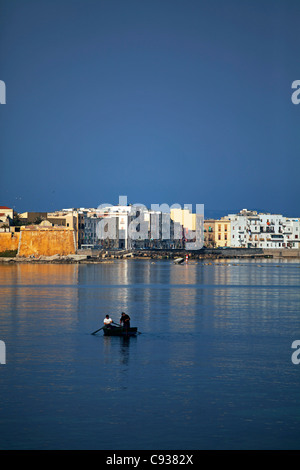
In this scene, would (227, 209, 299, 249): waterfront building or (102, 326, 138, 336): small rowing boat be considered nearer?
(102, 326, 138, 336): small rowing boat

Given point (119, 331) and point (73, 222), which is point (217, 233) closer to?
point (73, 222)

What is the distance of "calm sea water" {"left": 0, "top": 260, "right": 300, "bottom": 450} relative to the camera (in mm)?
10523

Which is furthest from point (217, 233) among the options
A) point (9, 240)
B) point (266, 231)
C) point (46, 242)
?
point (9, 240)

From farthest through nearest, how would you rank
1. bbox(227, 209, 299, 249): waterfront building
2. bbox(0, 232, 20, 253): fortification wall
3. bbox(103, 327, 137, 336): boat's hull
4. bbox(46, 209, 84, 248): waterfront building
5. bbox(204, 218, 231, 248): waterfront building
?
bbox(204, 218, 231, 248): waterfront building < bbox(227, 209, 299, 249): waterfront building < bbox(46, 209, 84, 248): waterfront building < bbox(0, 232, 20, 253): fortification wall < bbox(103, 327, 137, 336): boat's hull

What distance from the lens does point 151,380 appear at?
546 inches

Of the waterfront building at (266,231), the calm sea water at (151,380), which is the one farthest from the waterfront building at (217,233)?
the calm sea water at (151,380)

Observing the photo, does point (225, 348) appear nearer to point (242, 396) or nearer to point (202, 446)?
point (242, 396)

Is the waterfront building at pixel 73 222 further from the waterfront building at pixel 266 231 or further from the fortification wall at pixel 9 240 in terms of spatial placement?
the waterfront building at pixel 266 231

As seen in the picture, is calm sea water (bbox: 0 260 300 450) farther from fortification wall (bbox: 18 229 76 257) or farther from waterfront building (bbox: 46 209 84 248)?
waterfront building (bbox: 46 209 84 248)

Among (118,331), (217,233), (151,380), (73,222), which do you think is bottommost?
(151,380)

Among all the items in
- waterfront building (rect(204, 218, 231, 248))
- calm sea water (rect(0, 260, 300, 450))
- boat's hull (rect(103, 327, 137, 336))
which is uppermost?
waterfront building (rect(204, 218, 231, 248))

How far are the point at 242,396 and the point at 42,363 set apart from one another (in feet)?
15.6

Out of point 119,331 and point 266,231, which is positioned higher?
point 266,231

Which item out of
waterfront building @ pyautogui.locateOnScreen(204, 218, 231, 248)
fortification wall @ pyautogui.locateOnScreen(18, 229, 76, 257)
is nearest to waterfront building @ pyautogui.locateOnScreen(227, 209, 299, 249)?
waterfront building @ pyautogui.locateOnScreen(204, 218, 231, 248)
